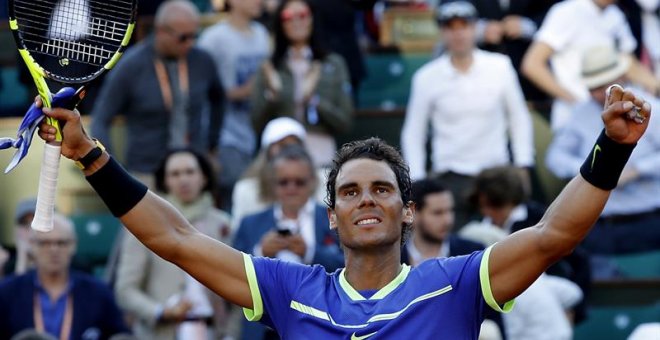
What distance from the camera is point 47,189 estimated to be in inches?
203

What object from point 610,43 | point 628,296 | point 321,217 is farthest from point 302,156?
point 610,43

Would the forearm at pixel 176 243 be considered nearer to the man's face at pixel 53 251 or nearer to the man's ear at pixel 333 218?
the man's ear at pixel 333 218

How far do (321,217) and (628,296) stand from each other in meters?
2.74

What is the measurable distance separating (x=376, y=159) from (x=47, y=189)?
42.9 inches

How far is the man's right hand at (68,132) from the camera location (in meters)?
5.14

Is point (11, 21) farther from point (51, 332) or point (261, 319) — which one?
point (51, 332)

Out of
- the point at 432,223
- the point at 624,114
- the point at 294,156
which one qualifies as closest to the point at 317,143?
the point at 294,156

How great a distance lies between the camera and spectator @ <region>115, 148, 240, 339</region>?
29.7ft

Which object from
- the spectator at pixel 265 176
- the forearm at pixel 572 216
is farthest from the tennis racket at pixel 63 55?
the spectator at pixel 265 176

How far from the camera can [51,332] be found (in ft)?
29.3

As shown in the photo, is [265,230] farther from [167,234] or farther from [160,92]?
[167,234]

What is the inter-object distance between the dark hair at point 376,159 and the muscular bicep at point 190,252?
41cm

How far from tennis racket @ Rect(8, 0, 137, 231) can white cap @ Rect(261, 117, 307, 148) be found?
4300mm

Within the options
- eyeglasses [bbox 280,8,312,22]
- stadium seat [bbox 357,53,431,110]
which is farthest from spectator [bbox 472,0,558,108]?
eyeglasses [bbox 280,8,312,22]
